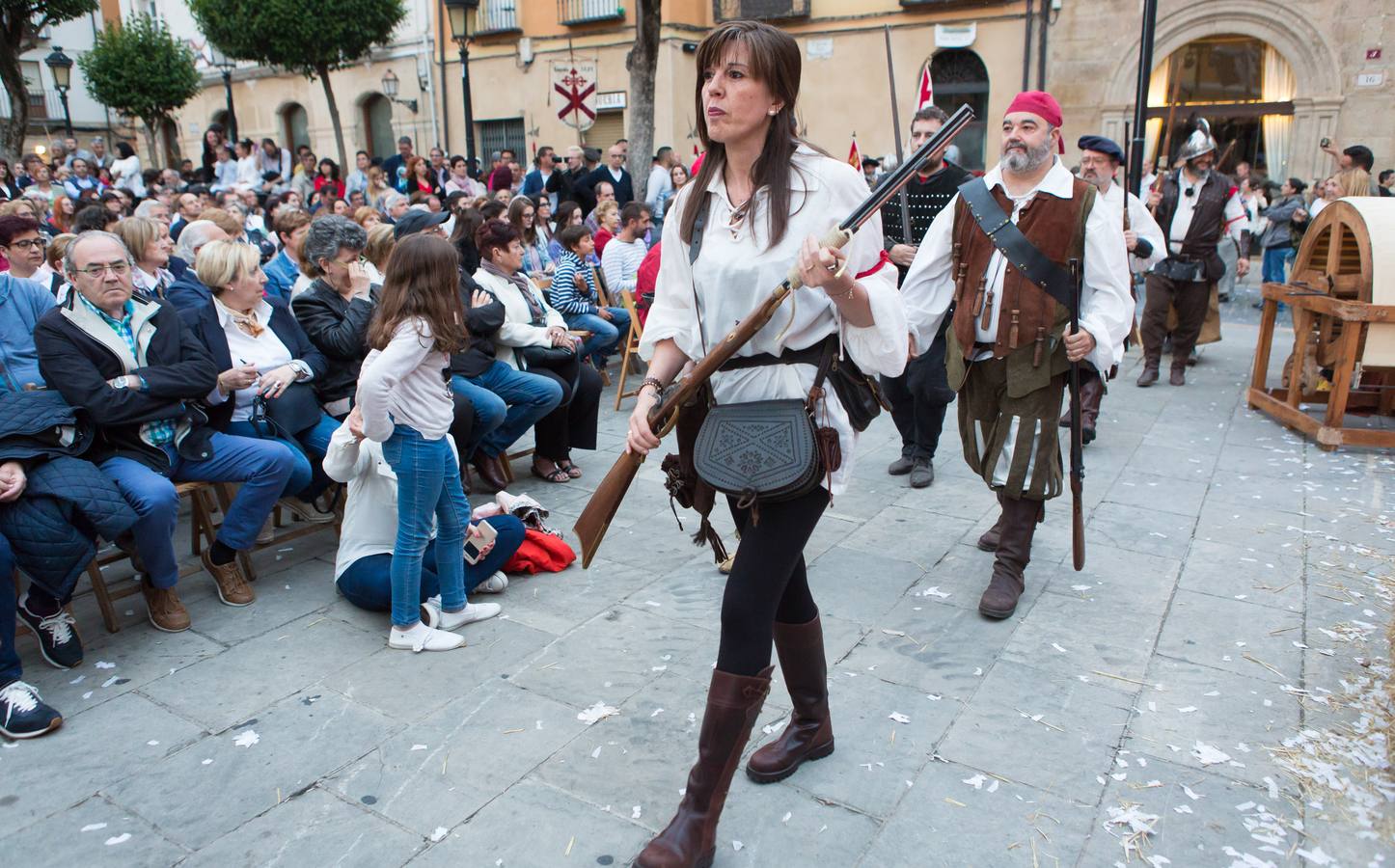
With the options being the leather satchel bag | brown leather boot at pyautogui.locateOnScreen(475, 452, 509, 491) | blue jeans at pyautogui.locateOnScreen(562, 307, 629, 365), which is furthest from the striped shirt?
the leather satchel bag

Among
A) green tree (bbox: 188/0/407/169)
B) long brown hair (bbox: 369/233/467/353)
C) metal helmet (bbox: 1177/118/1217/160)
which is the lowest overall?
long brown hair (bbox: 369/233/467/353)

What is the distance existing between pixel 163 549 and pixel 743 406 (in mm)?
2624

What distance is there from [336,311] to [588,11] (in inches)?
774

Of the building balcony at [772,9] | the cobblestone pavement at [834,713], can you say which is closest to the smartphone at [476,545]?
the cobblestone pavement at [834,713]

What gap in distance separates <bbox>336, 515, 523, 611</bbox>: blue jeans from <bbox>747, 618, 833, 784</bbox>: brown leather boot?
5.51 ft


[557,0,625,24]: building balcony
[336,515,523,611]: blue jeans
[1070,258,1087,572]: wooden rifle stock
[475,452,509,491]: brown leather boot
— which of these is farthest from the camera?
[557,0,625,24]: building balcony

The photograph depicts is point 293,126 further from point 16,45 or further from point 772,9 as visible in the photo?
point 772,9

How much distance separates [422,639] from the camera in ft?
12.1

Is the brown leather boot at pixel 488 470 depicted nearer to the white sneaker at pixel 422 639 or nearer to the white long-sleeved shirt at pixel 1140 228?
the white sneaker at pixel 422 639

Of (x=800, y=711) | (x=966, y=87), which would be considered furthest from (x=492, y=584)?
(x=966, y=87)

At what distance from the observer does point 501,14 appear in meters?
23.4

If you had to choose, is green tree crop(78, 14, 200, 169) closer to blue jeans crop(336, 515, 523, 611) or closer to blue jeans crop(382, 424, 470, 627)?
Answer: blue jeans crop(336, 515, 523, 611)

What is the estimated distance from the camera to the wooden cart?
5879 mm

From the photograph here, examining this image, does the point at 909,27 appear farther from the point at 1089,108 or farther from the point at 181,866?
the point at 181,866
